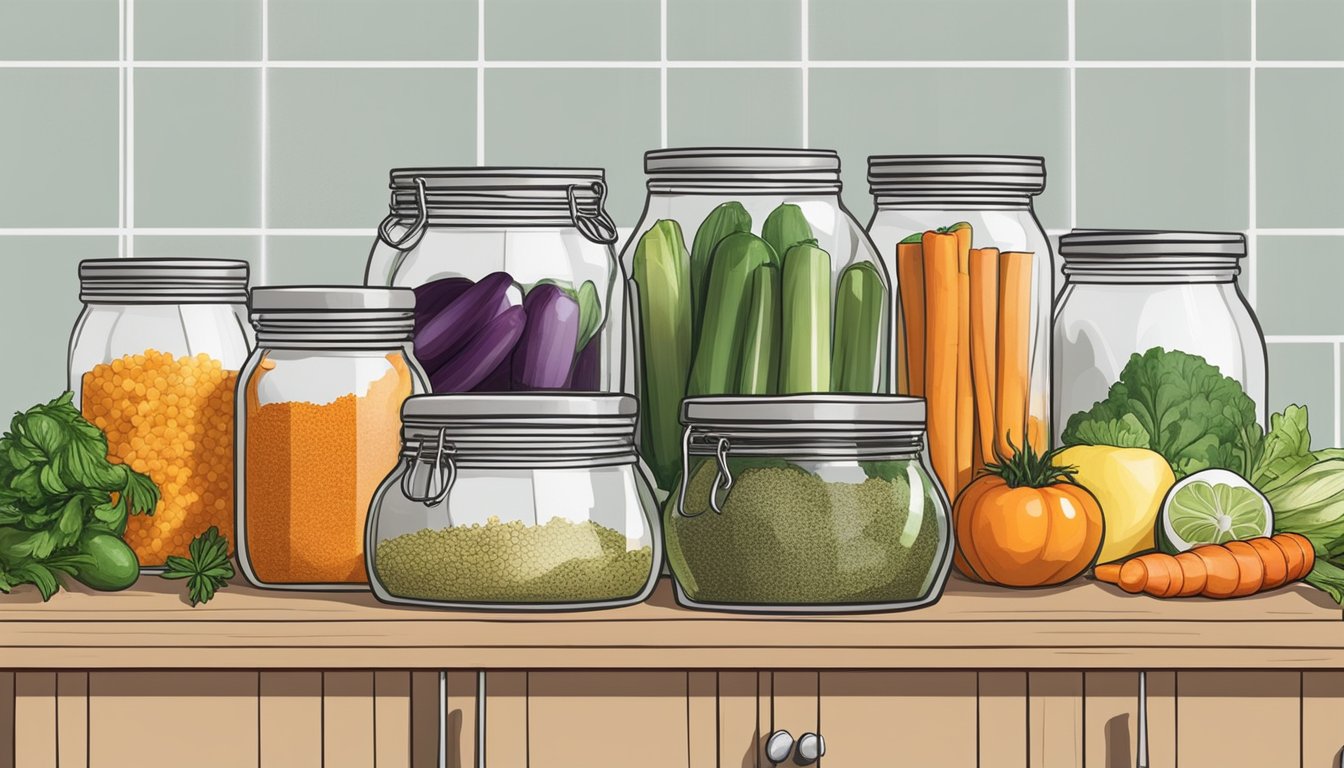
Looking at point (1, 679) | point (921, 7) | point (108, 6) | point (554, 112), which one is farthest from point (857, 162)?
point (1, 679)

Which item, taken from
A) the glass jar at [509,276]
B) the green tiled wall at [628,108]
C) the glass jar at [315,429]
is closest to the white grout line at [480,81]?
the green tiled wall at [628,108]

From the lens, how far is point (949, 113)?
1437mm

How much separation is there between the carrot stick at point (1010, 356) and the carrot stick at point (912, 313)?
6 centimetres

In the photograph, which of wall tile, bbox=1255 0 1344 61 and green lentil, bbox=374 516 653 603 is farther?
wall tile, bbox=1255 0 1344 61

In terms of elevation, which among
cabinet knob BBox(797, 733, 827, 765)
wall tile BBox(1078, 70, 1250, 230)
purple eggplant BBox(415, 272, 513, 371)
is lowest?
cabinet knob BBox(797, 733, 827, 765)

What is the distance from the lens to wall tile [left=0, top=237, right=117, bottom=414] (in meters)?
1.42

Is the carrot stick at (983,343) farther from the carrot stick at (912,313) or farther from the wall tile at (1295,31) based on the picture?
the wall tile at (1295,31)

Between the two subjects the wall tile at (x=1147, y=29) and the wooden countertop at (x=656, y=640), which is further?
the wall tile at (x=1147, y=29)

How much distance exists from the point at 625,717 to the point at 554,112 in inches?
26.9

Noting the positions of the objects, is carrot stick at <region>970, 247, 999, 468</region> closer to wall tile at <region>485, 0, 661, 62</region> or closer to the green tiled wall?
the green tiled wall

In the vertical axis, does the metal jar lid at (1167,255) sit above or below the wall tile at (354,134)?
below

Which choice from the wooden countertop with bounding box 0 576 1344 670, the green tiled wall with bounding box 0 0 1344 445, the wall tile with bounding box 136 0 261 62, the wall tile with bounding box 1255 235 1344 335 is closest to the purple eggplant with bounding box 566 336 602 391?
the wooden countertop with bounding box 0 576 1344 670

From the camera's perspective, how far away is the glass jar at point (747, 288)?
109 centimetres

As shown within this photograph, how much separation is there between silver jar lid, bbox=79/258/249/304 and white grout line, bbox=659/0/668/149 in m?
0.47
